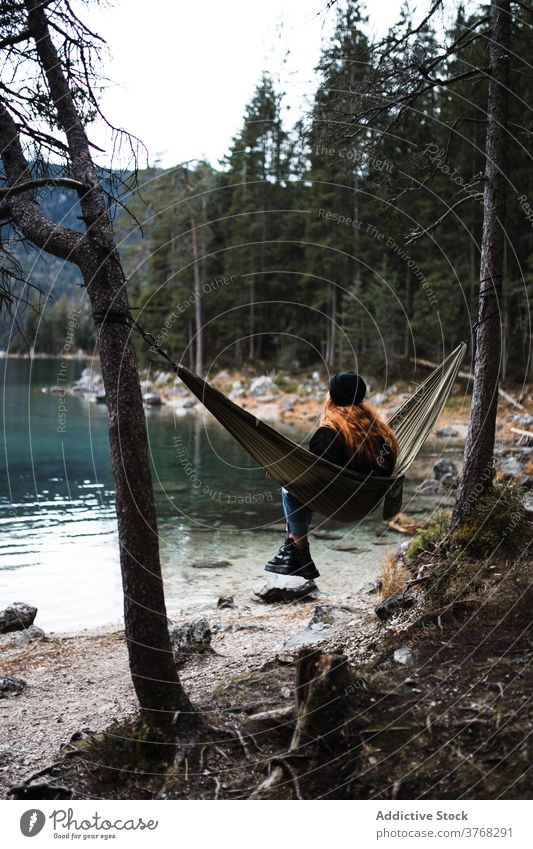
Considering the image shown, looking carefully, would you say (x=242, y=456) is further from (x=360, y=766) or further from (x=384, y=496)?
(x=360, y=766)

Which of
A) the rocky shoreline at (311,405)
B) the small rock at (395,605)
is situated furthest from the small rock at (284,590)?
the rocky shoreline at (311,405)

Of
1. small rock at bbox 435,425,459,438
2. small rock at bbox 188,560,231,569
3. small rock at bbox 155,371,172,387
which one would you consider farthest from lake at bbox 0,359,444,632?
small rock at bbox 155,371,172,387

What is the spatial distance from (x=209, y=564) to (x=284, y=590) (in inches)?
67.4

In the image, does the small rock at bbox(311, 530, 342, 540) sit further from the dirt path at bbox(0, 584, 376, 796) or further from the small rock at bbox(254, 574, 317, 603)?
the dirt path at bbox(0, 584, 376, 796)

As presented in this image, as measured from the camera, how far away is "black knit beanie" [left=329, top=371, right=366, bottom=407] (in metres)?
4.55

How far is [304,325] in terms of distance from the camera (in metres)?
27.6

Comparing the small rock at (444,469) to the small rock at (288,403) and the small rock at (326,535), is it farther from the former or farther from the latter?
the small rock at (288,403)

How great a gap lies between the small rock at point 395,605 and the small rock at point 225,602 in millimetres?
2394

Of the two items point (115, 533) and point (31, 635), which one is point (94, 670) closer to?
point (31, 635)

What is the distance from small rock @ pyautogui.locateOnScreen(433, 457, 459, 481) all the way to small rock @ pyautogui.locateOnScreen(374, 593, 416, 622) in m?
8.66

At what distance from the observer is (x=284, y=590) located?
Answer: 23.9 feet

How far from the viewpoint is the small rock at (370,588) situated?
686 cm

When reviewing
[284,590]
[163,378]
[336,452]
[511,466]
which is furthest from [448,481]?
[163,378]
